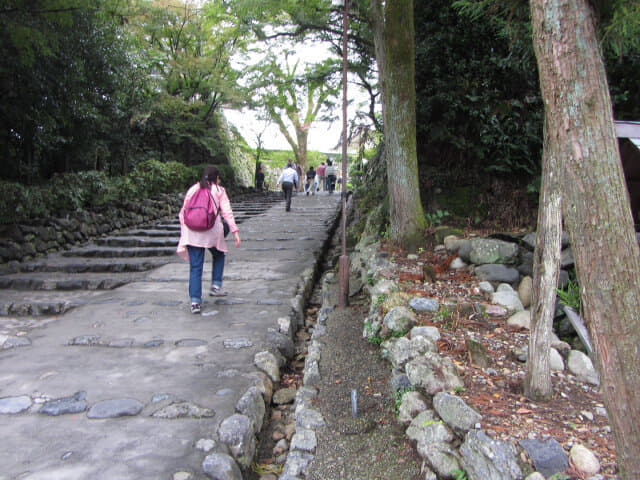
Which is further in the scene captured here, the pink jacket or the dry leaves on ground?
the pink jacket

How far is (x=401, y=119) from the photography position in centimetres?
573

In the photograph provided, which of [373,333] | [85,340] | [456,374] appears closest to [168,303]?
[85,340]

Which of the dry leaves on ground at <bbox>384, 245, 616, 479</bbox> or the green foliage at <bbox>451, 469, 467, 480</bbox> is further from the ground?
the dry leaves on ground at <bbox>384, 245, 616, 479</bbox>

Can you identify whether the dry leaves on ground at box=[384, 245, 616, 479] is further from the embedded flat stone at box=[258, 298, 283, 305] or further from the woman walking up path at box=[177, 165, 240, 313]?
the woman walking up path at box=[177, 165, 240, 313]

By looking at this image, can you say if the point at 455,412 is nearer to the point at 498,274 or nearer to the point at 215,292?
the point at 498,274

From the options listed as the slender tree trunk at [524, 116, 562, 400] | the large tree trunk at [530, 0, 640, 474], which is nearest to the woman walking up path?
the slender tree trunk at [524, 116, 562, 400]

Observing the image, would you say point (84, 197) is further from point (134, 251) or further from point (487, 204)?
point (487, 204)

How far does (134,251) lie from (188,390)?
22.2 ft

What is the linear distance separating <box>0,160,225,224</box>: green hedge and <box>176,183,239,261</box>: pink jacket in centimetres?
531

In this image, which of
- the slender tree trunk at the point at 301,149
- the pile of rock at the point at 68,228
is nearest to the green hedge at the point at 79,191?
the pile of rock at the point at 68,228

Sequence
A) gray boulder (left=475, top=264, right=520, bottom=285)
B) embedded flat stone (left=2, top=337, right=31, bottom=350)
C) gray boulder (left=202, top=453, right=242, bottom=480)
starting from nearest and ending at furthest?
1. gray boulder (left=202, top=453, right=242, bottom=480)
2. embedded flat stone (left=2, top=337, right=31, bottom=350)
3. gray boulder (left=475, top=264, right=520, bottom=285)

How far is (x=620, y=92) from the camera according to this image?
603 centimetres

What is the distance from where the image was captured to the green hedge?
26.9 feet

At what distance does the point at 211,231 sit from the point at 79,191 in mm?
6712
